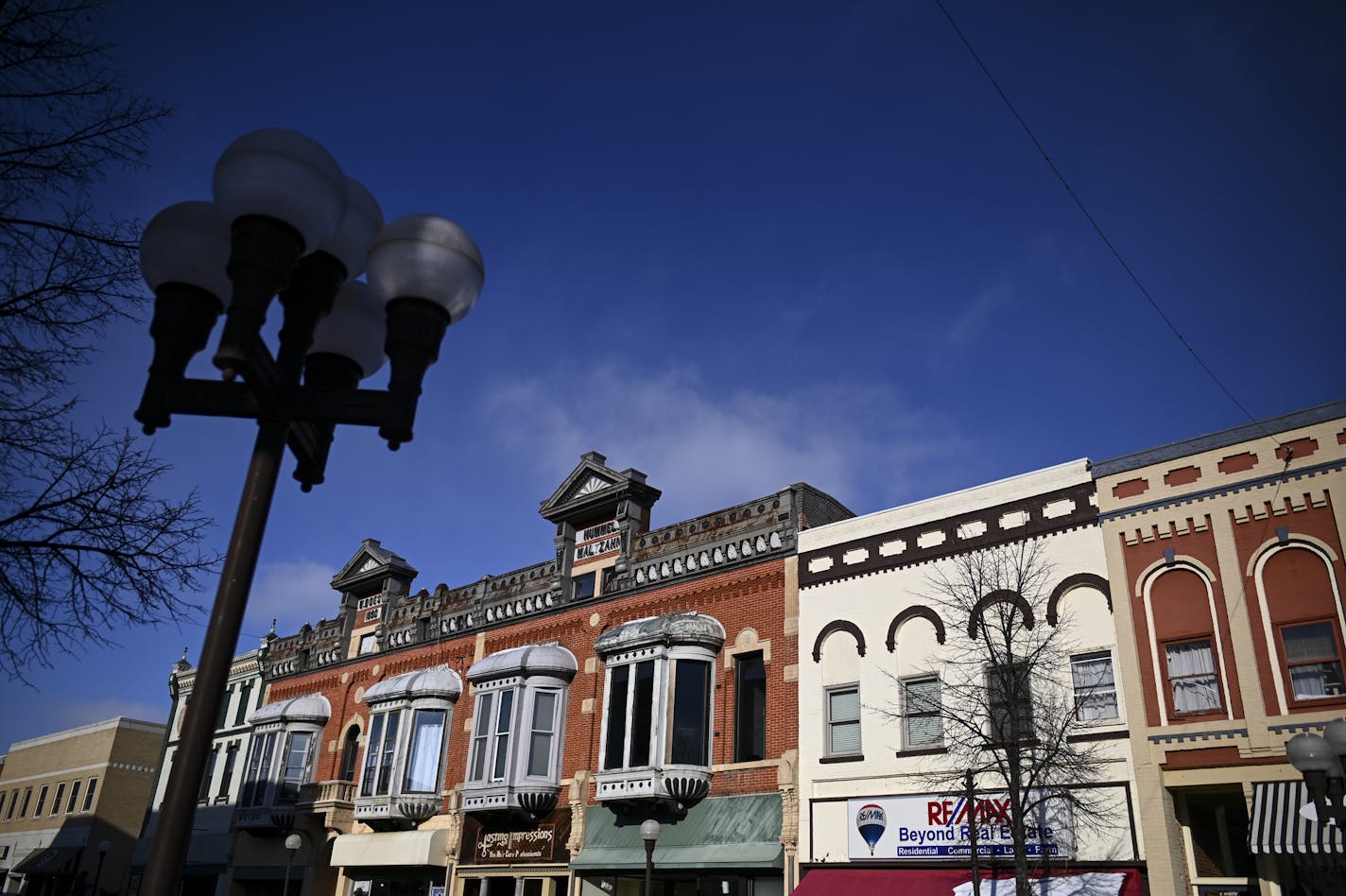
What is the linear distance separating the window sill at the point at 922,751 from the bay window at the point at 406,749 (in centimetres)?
1600

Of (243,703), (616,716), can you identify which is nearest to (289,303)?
(616,716)

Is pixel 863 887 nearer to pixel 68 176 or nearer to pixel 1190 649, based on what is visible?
pixel 1190 649

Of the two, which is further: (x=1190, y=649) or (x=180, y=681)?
(x=180, y=681)

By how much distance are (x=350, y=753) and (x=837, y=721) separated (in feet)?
68.5

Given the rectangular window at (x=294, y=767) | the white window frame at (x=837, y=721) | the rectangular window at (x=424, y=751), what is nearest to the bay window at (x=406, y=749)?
the rectangular window at (x=424, y=751)

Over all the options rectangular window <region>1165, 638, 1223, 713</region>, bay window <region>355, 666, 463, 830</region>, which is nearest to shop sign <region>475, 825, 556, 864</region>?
bay window <region>355, 666, 463, 830</region>

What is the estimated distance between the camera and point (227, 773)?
41531 millimetres

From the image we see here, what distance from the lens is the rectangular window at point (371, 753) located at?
3303 centimetres

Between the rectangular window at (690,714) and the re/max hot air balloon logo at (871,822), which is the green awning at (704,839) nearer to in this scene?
the rectangular window at (690,714)

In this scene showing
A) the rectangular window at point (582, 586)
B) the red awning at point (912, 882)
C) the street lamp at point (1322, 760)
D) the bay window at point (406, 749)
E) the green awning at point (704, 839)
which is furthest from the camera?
the bay window at point (406, 749)

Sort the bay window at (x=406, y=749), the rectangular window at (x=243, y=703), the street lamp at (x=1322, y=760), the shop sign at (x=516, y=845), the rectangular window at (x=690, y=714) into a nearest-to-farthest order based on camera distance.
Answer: the street lamp at (x=1322, y=760), the rectangular window at (x=690, y=714), the shop sign at (x=516, y=845), the bay window at (x=406, y=749), the rectangular window at (x=243, y=703)

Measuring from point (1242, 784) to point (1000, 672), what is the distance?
408 centimetres

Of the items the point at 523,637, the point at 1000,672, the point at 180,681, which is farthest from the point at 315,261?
the point at 180,681

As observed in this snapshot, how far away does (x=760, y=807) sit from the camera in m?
22.7
